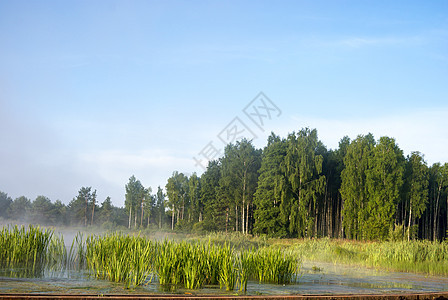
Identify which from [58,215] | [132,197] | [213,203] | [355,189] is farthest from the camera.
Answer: [58,215]

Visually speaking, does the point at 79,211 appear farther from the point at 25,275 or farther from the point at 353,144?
the point at 25,275

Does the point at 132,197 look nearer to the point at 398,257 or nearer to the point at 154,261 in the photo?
the point at 398,257

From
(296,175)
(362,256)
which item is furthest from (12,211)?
(362,256)

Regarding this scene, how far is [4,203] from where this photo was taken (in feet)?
268

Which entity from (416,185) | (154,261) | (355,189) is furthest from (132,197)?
(154,261)

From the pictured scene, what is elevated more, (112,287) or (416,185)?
(416,185)

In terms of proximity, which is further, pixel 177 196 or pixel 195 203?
pixel 177 196

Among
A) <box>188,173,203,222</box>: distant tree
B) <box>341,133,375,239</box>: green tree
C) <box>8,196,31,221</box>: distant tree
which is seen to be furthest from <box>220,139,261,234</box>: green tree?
<box>8,196,31,221</box>: distant tree

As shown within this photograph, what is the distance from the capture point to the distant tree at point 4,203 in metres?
78.8

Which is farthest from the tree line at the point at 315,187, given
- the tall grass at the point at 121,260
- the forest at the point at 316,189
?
the tall grass at the point at 121,260

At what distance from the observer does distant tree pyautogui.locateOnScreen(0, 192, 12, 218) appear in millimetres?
78812

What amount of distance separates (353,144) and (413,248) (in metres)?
26.6

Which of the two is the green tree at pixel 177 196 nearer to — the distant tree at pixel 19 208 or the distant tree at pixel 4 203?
the distant tree at pixel 19 208

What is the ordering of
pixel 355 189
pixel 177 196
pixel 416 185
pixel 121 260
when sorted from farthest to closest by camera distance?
pixel 177 196, pixel 416 185, pixel 355 189, pixel 121 260
